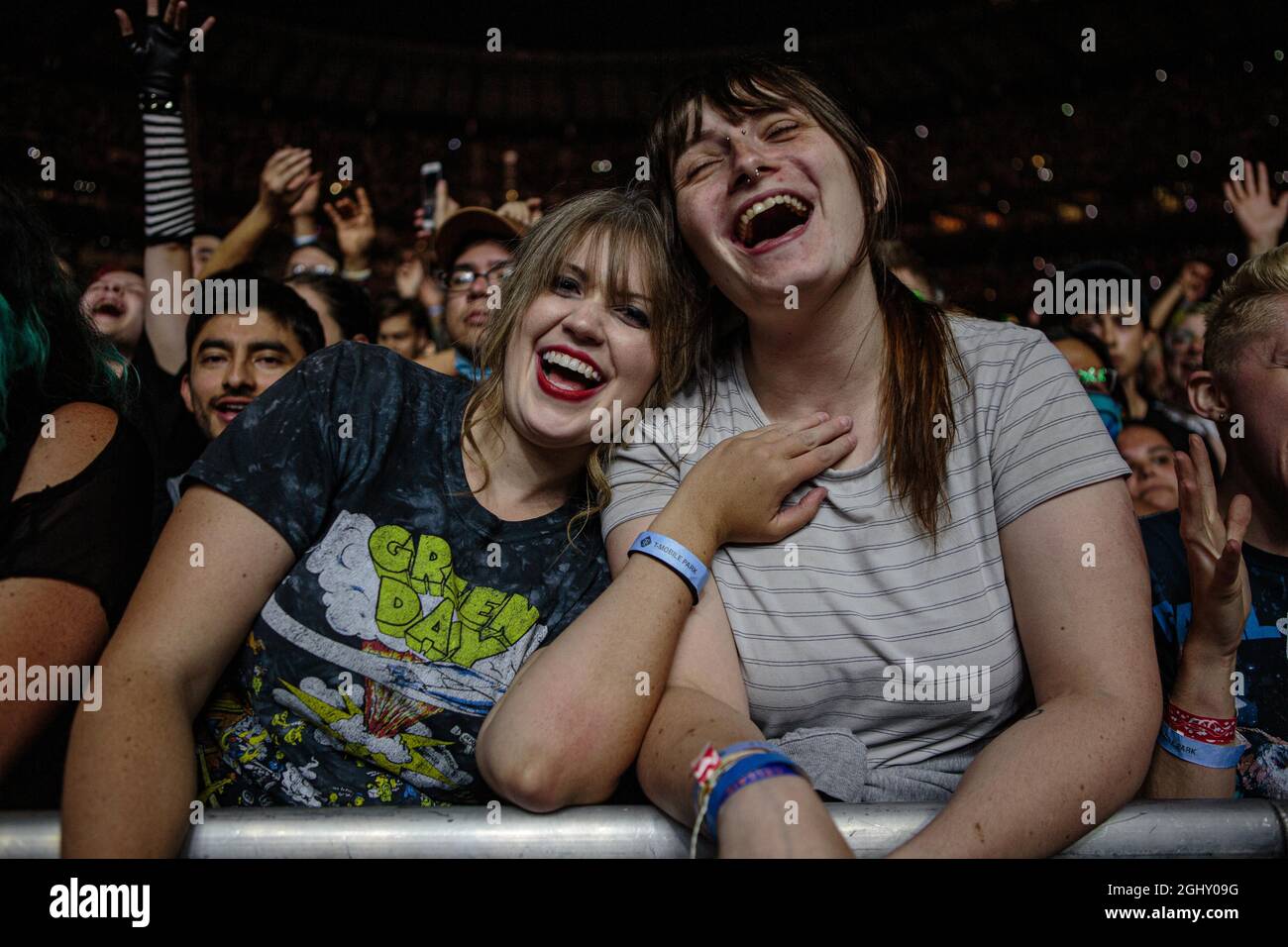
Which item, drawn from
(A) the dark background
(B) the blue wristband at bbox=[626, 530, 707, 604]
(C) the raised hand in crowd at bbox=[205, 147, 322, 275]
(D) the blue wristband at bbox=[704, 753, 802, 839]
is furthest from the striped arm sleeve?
(A) the dark background

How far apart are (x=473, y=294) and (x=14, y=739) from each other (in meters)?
1.46

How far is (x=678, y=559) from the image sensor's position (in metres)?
1.00

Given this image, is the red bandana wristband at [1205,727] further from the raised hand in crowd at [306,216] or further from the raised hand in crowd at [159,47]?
the raised hand in crowd at [306,216]

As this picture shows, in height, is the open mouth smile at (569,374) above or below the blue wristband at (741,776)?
above

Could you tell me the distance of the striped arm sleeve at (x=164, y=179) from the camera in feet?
6.95

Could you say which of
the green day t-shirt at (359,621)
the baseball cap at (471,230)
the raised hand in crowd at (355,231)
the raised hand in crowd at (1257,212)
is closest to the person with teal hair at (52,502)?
the green day t-shirt at (359,621)

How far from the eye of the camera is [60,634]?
1.00m

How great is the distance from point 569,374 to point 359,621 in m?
0.41

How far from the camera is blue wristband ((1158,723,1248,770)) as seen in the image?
101 cm

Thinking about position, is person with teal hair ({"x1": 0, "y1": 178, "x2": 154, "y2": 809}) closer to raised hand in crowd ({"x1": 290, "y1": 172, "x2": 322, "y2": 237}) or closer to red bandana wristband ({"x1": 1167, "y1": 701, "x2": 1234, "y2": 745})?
red bandana wristband ({"x1": 1167, "y1": 701, "x2": 1234, "y2": 745})

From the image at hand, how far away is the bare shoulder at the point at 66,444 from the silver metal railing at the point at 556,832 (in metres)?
0.41

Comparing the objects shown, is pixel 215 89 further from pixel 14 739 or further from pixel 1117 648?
pixel 1117 648

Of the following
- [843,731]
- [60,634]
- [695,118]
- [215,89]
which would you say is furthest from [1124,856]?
[215,89]
